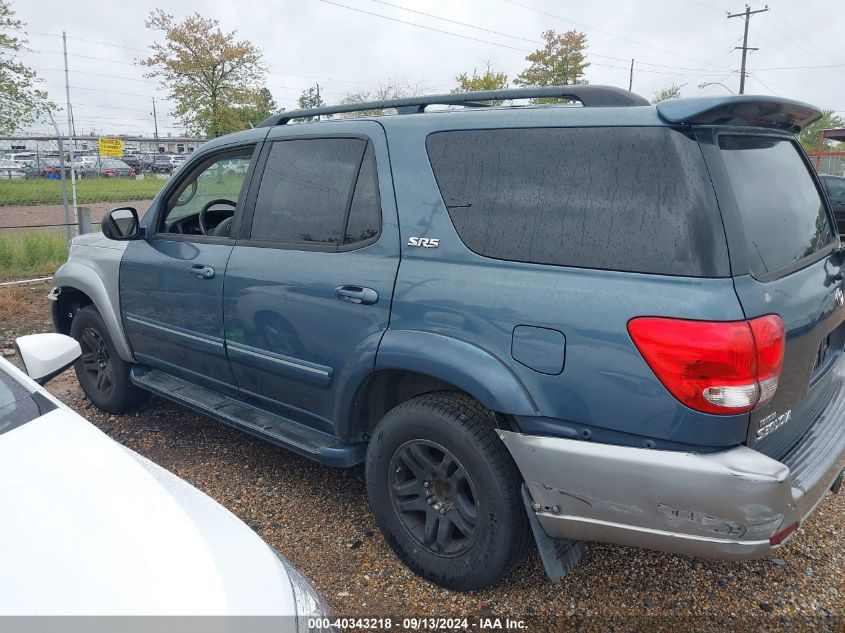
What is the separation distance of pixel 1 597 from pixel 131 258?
2.91m

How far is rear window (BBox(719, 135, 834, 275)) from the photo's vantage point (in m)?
2.19

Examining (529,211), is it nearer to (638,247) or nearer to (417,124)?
(638,247)

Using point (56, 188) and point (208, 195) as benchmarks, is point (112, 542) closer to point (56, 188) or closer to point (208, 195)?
point (208, 195)

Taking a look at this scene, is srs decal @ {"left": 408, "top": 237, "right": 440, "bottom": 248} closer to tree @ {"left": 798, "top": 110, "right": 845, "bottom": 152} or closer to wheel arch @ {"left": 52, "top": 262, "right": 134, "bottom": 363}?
wheel arch @ {"left": 52, "top": 262, "right": 134, "bottom": 363}

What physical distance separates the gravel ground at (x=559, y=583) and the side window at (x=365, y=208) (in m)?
1.41

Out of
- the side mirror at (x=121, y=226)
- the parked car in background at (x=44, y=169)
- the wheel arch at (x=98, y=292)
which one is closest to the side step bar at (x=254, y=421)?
the wheel arch at (x=98, y=292)

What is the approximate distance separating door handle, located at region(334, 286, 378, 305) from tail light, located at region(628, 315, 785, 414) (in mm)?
1121

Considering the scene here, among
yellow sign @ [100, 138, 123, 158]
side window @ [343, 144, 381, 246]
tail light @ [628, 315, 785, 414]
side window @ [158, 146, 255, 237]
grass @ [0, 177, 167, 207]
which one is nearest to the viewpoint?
tail light @ [628, 315, 785, 414]

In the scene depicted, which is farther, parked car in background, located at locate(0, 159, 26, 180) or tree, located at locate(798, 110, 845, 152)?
tree, located at locate(798, 110, 845, 152)

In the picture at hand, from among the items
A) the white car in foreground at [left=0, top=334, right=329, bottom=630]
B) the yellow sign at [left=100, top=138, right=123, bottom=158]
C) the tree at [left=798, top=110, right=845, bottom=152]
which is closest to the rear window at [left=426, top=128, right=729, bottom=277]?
the white car in foreground at [left=0, top=334, right=329, bottom=630]

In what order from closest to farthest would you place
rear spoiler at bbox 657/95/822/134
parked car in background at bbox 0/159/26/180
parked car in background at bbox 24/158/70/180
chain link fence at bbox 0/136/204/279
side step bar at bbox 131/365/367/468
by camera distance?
rear spoiler at bbox 657/95/822/134, side step bar at bbox 131/365/367/468, chain link fence at bbox 0/136/204/279, parked car in background at bbox 24/158/70/180, parked car in background at bbox 0/159/26/180

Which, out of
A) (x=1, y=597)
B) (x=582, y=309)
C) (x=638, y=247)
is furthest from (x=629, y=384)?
(x=1, y=597)

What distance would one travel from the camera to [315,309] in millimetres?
2916

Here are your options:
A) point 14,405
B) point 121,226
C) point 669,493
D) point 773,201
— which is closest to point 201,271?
point 121,226
